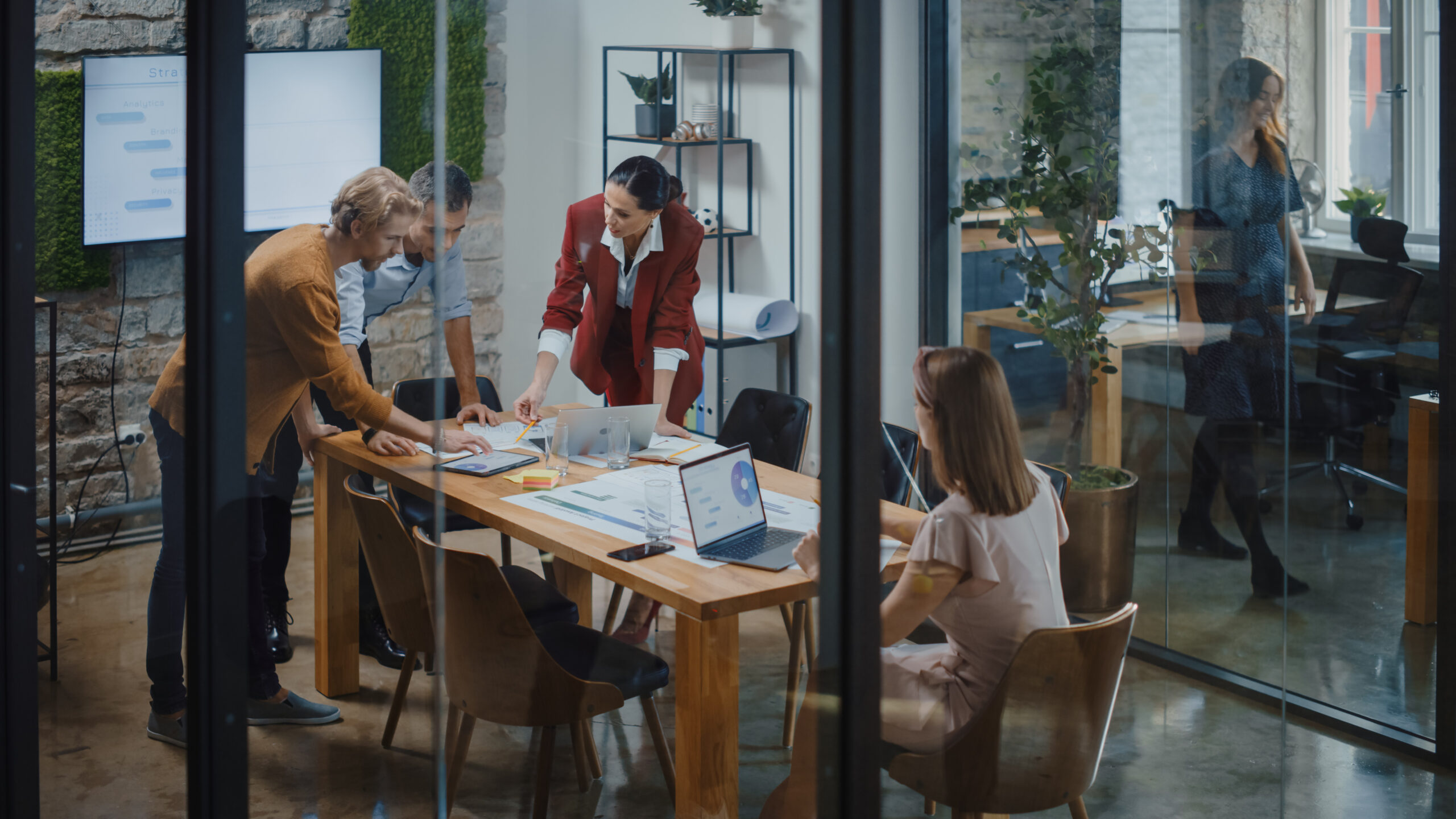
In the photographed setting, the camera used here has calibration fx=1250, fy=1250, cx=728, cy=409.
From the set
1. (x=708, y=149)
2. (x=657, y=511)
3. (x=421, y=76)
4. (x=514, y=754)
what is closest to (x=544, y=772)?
(x=514, y=754)

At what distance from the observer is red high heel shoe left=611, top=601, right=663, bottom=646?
2363 mm

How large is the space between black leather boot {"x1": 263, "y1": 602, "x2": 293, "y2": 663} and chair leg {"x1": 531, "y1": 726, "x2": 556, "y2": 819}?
0.61 metres

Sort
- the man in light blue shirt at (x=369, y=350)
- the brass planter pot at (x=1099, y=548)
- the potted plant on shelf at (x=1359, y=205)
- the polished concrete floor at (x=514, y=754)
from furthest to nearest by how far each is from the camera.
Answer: the potted plant on shelf at (x=1359, y=205)
the man in light blue shirt at (x=369, y=350)
the polished concrete floor at (x=514, y=754)
the brass planter pot at (x=1099, y=548)

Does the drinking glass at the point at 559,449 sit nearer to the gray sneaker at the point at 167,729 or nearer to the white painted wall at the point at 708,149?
the white painted wall at the point at 708,149

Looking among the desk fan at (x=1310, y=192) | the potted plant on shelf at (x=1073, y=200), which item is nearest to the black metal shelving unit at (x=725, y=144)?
the potted plant on shelf at (x=1073, y=200)

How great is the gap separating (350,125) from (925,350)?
50.5 inches

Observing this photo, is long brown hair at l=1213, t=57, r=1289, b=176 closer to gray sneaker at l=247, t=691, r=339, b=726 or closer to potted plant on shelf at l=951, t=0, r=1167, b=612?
potted plant on shelf at l=951, t=0, r=1167, b=612

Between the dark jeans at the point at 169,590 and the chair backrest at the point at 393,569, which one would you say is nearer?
the chair backrest at the point at 393,569

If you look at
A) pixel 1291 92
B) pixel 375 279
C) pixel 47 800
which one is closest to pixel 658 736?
pixel 375 279

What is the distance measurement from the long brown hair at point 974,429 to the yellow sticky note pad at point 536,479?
0.83 metres

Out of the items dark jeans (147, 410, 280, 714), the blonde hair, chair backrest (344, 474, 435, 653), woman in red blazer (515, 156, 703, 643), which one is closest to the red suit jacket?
woman in red blazer (515, 156, 703, 643)

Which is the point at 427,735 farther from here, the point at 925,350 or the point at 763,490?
the point at 925,350

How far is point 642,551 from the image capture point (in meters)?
2.41

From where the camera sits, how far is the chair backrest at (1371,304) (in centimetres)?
261
